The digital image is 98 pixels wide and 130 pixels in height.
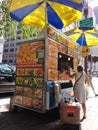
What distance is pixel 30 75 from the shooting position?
6621mm

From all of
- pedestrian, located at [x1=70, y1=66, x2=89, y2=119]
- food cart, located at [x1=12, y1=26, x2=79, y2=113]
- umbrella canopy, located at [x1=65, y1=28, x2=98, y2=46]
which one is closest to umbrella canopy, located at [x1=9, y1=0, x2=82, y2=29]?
food cart, located at [x1=12, y1=26, x2=79, y2=113]

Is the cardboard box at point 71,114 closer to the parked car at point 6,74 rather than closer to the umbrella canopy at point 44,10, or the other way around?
the umbrella canopy at point 44,10

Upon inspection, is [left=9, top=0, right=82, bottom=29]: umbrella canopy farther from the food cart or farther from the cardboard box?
the cardboard box

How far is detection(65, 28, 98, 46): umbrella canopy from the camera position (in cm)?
1077

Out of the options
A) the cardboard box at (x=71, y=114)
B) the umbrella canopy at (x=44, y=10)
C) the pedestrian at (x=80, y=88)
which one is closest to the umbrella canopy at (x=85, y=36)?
the umbrella canopy at (x=44, y=10)

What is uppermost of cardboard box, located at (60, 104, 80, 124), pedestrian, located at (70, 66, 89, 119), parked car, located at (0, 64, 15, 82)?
parked car, located at (0, 64, 15, 82)

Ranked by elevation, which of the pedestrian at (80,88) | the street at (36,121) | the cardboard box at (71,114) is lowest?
the street at (36,121)

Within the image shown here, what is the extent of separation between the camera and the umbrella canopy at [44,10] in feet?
20.4

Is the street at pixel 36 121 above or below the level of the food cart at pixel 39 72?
below

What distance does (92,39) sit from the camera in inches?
435

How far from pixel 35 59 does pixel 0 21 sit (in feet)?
20.5

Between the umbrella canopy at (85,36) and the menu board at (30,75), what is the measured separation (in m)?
4.33

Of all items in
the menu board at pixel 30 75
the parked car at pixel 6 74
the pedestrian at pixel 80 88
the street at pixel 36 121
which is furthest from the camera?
the parked car at pixel 6 74

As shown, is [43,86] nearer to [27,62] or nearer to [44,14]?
[27,62]
